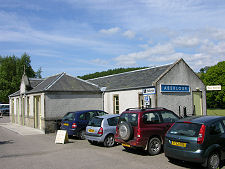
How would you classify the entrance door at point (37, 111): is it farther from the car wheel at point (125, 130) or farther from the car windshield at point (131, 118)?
the car wheel at point (125, 130)

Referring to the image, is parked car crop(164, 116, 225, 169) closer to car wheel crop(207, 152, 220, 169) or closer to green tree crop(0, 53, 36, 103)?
car wheel crop(207, 152, 220, 169)

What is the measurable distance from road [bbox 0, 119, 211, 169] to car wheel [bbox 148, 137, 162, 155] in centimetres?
23

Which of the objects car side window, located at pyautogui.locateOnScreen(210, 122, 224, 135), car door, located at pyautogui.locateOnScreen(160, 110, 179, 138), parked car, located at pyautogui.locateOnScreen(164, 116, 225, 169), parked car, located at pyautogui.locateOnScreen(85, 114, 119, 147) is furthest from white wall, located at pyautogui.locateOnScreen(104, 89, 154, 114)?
car side window, located at pyautogui.locateOnScreen(210, 122, 224, 135)

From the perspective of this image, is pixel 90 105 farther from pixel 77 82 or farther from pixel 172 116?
pixel 172 116

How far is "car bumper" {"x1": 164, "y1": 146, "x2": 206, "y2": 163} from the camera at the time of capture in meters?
6.87

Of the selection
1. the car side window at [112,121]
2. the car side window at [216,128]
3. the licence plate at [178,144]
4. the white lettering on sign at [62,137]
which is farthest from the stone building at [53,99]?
the car side window at [216,128]

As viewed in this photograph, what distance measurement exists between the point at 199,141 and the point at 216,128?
2.89ft

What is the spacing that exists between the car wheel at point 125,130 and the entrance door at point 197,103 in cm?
1043

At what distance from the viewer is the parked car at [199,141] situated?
6.92 metres

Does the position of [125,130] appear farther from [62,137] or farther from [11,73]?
[11,73]

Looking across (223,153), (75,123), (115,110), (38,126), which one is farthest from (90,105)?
(223,153)

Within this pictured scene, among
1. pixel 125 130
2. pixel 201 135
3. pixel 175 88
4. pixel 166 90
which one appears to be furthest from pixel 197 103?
pixel 201 135

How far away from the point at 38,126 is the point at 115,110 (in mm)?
6814

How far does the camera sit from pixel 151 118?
31.9 feet
